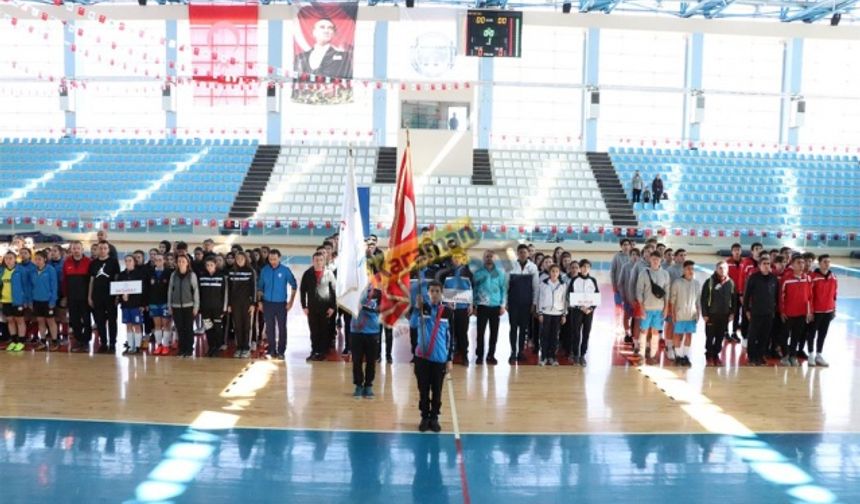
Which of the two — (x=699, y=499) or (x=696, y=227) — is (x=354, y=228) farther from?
(x=696, y=227)

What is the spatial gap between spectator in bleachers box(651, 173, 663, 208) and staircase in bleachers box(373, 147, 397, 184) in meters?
8.35

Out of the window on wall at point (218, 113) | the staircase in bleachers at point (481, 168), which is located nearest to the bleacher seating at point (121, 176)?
the window on wall at point (218, 113)

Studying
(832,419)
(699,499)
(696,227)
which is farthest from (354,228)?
(696,227)

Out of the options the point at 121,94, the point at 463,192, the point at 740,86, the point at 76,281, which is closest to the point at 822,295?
the point at 76,281

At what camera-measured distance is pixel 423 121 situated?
89.8ft

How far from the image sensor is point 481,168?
28156 millimetres

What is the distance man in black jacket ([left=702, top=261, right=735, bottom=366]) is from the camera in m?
9.76

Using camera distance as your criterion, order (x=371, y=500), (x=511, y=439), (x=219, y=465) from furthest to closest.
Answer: (x=511, y=439) → (x=219, y=465) → (x=371, y=500)

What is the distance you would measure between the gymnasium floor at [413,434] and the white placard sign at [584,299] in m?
0.80

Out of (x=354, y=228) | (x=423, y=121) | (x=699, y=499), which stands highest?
(x=423, y=121)

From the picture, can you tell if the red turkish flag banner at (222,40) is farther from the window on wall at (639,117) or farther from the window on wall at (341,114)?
the window on wall at (639,117)

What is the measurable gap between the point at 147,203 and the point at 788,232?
2016 cm

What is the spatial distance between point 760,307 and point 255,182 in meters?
20.3

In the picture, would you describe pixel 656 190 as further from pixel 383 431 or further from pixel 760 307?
pixel 383 431
